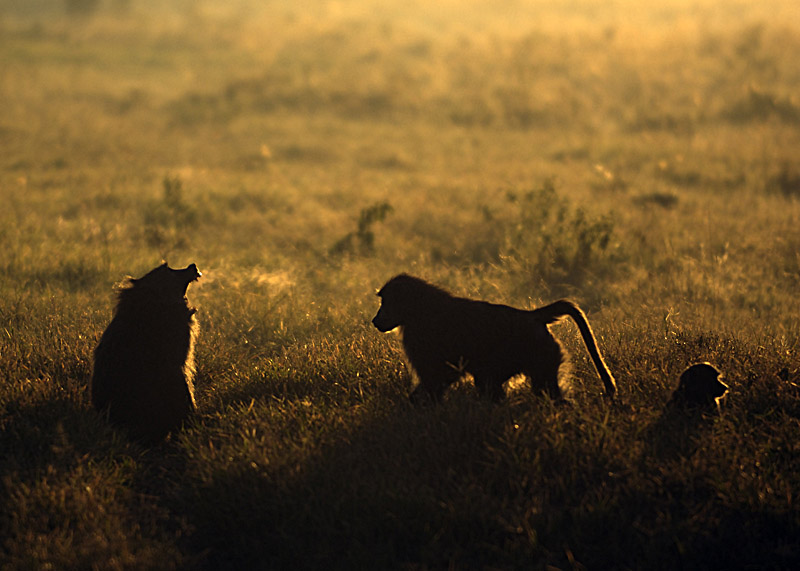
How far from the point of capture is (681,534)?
383 cm

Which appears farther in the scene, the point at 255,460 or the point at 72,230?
the point at 72,230

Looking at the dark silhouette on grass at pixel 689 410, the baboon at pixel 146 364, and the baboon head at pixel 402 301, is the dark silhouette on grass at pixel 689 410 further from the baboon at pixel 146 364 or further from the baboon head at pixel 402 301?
the baboon at pixel 146 364

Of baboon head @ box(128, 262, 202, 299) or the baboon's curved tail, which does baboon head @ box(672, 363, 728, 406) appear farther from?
baboon head @ box(128, 262, 202, 299)

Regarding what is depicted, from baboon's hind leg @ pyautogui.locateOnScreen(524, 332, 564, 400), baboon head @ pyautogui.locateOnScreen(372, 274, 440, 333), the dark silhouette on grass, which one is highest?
baboon head @ pyautogui.locateOnScreen(372, 274, 440, 333)

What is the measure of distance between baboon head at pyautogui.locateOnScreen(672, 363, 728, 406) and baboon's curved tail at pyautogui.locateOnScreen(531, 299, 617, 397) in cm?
43

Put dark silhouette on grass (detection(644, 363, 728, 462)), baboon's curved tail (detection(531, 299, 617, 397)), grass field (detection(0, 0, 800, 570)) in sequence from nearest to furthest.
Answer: grass field (detection(0, 0, 800, 570)) → dark silhouette on grass (detection(644, 363, 728, 462)) → baboon's curved tail (detection(531, 299, 617, 397))

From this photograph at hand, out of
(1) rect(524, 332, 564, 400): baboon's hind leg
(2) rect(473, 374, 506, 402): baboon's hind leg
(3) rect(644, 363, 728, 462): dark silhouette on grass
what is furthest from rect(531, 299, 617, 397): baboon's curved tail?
(2) rect(473, 374, 506, 402): baboon's hind leg

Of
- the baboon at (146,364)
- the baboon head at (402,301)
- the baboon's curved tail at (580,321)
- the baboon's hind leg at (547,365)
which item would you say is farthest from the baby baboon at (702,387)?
the baboon at (146,364)

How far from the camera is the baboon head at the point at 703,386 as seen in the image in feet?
15.7

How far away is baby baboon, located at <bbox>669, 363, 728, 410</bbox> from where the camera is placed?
4793 millimetres

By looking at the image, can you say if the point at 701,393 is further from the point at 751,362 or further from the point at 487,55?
the point at 487,55

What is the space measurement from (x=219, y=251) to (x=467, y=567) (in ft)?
23.9

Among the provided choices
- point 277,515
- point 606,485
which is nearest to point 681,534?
point 606,485

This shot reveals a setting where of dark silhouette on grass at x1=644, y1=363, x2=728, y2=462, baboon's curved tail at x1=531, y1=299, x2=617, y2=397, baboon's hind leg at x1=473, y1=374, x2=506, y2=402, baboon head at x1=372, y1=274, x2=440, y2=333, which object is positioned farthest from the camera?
baboon head at x1=372, y1=274, x2=440, y2=333
